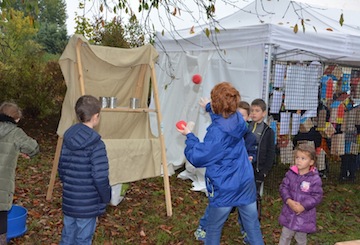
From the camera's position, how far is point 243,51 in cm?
627

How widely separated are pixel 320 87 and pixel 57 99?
7847mm

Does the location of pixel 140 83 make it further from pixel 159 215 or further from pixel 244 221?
pixel 244 221

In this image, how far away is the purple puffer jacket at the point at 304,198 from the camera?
371 centimetres

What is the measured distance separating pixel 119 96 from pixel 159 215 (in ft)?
5.59

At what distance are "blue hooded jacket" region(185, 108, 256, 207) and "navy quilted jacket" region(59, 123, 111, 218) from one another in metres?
0.71

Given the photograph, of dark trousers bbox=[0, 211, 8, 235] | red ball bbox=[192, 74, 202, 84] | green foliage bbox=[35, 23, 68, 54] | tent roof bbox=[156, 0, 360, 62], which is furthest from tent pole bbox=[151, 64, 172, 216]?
green foliage bbox=[35, 23, 68, 54]

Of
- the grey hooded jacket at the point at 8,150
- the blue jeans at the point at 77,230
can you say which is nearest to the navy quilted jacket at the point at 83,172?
the blue jeans at the point at 77,230

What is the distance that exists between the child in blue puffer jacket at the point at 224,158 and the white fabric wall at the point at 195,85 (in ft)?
8.64

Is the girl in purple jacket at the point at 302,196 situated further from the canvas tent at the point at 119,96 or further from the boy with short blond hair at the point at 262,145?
the canvas tent at the point at 119,96

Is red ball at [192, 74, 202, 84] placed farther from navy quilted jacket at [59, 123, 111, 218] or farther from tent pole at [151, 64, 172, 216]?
navy quilted jacket at [59, 123, 111, 218]

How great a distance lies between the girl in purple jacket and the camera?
12.2 feet

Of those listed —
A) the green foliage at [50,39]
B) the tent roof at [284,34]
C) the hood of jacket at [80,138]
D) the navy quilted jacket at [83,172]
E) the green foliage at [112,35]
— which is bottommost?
the navy quilted jacket at [83,172]

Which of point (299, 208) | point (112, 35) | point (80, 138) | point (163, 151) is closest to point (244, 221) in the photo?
point (299, 208)

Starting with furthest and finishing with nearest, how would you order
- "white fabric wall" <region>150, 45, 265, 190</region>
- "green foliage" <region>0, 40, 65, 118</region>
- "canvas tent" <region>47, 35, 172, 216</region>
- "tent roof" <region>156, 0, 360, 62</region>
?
"green foliage" <region>0, 40, 65, 118</region>, "white fabric wall" <region>150, 45, 265, 190</region>, "tent roof" <region>156, 0, 360, 62</region>, "canvas tent" <region>47, 35, 172, 216</region>
